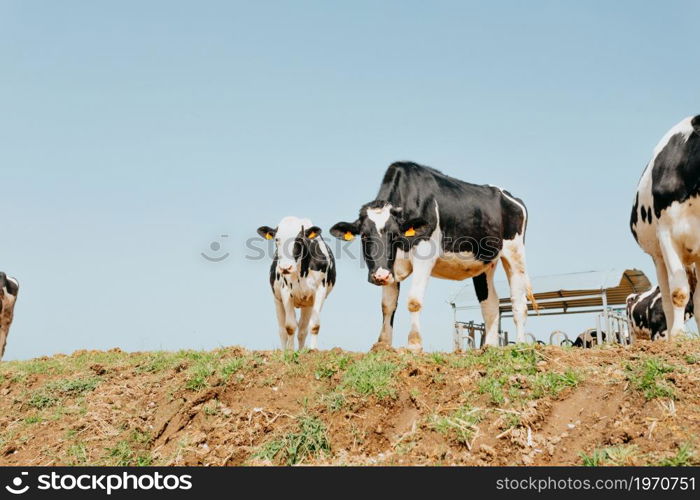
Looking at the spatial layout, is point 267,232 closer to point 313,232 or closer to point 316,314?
point 313,232

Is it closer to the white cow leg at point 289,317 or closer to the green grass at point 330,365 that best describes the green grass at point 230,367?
the green grass at point 330,365

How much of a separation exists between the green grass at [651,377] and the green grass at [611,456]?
3.21ft

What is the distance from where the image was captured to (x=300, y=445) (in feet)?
20.5

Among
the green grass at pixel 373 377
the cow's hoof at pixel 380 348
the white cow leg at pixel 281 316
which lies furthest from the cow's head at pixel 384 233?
the white cow leg at pixel 281 316

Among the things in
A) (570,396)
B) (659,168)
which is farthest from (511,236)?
(570,396)

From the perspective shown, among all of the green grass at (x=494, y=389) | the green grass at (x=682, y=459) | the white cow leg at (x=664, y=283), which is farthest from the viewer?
the white cow leg at (x=664, y=283)

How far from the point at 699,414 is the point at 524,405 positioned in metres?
1.42

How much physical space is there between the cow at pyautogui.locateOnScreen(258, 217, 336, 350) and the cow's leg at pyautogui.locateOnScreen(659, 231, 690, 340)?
691cm

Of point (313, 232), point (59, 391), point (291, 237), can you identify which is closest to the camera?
point (59, 391)

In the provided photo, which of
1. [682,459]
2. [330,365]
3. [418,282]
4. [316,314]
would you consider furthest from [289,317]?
[682,459]

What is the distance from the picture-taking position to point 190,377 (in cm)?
805

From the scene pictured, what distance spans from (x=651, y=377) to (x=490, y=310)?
20.6 feet

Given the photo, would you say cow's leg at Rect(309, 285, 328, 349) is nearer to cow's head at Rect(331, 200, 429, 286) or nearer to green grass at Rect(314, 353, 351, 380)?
cow's head at Rect(331, 200, 429, 286)

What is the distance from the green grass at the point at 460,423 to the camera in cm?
572
